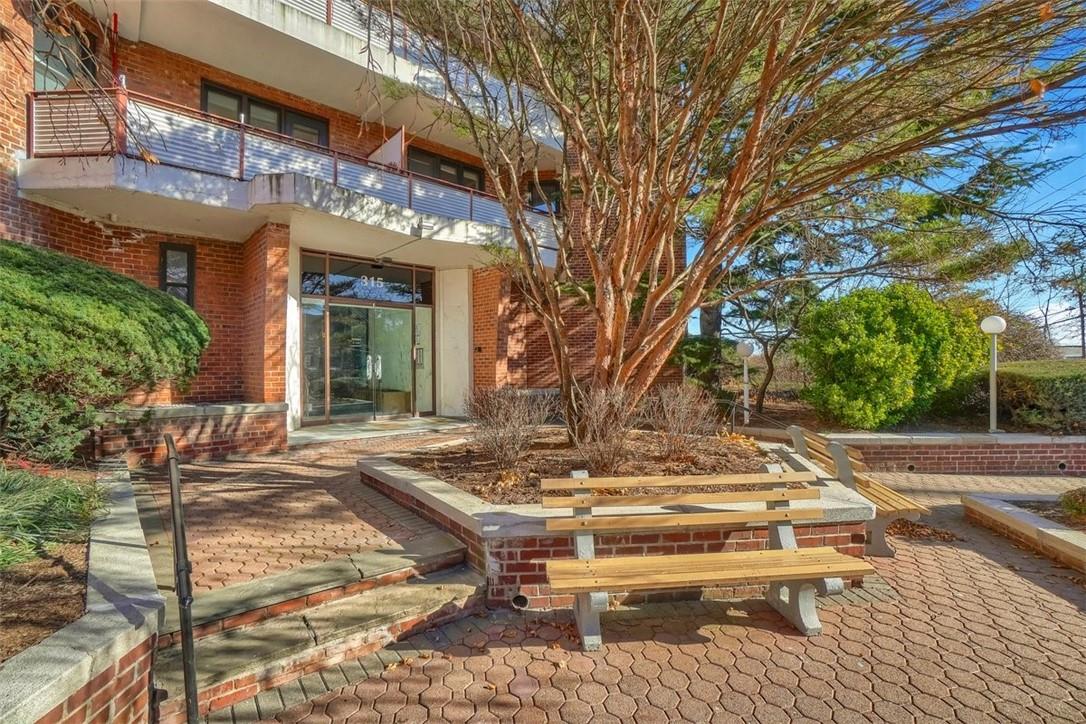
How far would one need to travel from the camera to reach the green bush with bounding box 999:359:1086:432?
8578 mm

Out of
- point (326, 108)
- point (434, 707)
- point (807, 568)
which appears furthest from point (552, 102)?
point (326, 108)

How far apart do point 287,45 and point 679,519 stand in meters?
10.1

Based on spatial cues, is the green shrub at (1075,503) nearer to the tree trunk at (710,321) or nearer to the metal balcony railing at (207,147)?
the metal balcony railing at (207,147)

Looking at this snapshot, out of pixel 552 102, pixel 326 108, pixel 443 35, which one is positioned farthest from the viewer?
pixel 326 108

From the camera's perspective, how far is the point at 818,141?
568 centimetres

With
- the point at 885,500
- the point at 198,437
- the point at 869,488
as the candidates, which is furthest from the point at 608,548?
the point at 198,437

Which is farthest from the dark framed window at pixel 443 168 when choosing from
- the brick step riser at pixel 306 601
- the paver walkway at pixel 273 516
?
the brick step riser at pixel 306 601

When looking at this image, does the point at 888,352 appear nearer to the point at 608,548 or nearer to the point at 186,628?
the point at 608,548

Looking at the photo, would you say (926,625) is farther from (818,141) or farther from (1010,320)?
(1010,320)

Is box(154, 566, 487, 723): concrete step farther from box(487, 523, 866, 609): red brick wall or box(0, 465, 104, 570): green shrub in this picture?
box(0, 465, 104, 570): green shrub

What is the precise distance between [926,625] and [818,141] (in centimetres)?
480

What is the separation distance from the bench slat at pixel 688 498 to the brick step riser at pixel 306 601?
933 mm

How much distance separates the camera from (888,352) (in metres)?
8.67

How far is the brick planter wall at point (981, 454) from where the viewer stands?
8406 mm
